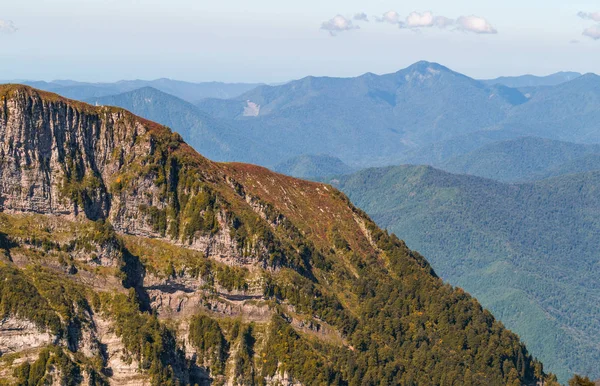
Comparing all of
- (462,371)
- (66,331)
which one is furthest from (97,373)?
(462,371)

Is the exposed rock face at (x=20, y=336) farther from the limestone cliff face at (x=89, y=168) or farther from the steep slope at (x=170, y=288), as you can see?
the limestone cliff face at (x=89, y=168)

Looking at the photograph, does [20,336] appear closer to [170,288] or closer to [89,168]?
[170,288]

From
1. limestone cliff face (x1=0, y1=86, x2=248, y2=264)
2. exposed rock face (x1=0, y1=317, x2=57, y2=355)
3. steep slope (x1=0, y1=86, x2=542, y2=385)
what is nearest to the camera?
exposed rock face (x1=0, y1=317, x2=57, y2=355)

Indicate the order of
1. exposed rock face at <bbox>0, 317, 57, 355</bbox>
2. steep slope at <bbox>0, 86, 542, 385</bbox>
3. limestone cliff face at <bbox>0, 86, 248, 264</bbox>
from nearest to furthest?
1. exposed rock face at <bbox>0, 317, 57, 355</bbox>
2. steep slope at <bbox>0, 86, 542, 385</bbox>
3. limestone cliff face at <bbox>0, 86, 248, 264</bbox>

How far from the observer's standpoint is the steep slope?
127 meters

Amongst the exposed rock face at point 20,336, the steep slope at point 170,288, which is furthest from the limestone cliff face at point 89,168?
the exposed rock face at point 20,336

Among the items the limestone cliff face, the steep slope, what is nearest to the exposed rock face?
the steep slope

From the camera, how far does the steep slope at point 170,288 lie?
415ft

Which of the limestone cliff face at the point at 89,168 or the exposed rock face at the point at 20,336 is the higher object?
the limestone cliff face at the point at 89,168

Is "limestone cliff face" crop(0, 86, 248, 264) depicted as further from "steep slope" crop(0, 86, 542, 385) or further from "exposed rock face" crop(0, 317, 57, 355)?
"exposed rock face" crop(0, 317, 57, 355)

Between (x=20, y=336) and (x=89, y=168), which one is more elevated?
(x=89, y=168)

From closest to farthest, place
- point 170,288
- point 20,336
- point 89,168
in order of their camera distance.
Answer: point 20,336 < point 170,288 < point 89,168

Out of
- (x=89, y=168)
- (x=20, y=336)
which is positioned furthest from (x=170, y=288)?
(x=20, y=336)

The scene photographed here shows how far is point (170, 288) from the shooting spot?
141875 mm
